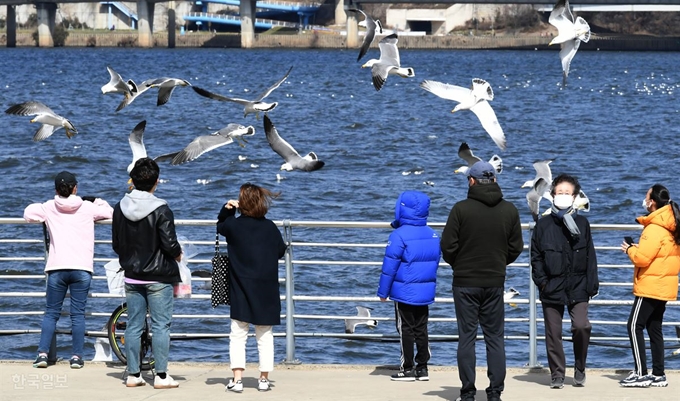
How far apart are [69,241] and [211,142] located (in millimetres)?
3713

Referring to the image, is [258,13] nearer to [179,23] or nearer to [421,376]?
[179,23]

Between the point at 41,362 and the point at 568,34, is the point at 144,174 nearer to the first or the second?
the point at 41,362

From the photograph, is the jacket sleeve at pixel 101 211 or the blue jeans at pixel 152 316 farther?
the jacket sleeve at pixel 101 211

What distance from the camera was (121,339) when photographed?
8.89m

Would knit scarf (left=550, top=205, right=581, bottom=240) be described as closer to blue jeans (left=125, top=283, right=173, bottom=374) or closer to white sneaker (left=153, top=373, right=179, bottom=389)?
blue jeans (left=125, top=283, right=173, bottom=374)

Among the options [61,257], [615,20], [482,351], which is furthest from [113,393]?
[615,20]

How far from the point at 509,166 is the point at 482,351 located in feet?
66.1

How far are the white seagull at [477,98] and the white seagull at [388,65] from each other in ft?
0.86

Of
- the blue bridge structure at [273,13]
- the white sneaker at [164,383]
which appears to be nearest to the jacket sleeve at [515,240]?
the white sneaker at [164,383]

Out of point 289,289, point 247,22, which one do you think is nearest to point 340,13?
point 247,22

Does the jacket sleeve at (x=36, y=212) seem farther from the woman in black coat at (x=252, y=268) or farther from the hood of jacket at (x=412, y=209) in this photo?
the hood of jacket at (x=412, y=209)

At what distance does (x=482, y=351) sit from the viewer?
44.2ft

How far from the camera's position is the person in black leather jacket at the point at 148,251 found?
767 cm

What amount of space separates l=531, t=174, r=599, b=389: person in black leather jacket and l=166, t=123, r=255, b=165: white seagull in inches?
170
